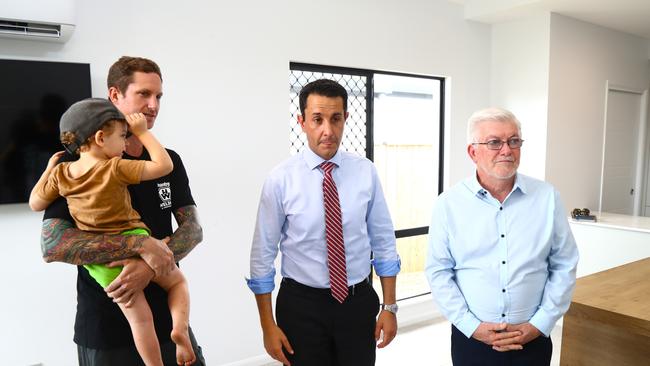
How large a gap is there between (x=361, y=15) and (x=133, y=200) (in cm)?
274

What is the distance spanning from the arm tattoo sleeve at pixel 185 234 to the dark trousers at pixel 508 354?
1173mm

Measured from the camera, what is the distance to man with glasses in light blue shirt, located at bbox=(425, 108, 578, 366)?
1.67m

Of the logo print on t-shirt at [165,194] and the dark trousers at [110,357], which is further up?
the logo print on t-shirt at [165,194]

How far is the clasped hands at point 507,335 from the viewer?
5.42 ft

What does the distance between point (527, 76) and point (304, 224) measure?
11.1 feet

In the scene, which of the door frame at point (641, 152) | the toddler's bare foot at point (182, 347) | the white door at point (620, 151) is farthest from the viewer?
the door frame at point (641, 152)

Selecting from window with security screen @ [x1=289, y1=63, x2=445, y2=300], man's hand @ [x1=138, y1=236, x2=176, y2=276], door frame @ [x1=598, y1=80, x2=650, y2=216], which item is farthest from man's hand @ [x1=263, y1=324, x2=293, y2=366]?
door frame @ [x1=598, y1=80, x2=650, y2=216]

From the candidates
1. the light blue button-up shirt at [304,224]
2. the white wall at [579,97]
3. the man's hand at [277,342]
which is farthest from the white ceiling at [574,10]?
the man's hand at [277,342]

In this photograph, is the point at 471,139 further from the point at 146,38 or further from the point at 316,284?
the point at 146,38

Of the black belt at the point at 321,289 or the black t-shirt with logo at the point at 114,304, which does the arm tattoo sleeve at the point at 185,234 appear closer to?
the black t-shirt with logo at the point at 114,304

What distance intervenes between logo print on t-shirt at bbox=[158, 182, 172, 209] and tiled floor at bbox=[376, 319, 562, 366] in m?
2.42

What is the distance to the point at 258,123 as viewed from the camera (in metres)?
3.05

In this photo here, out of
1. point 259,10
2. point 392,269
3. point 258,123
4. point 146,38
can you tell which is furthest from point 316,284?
point 259,10

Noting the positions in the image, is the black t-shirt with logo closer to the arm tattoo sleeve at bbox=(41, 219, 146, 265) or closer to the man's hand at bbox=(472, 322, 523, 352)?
the arm tattoo sleeve at bbox=(41, 219, 146, 265)
